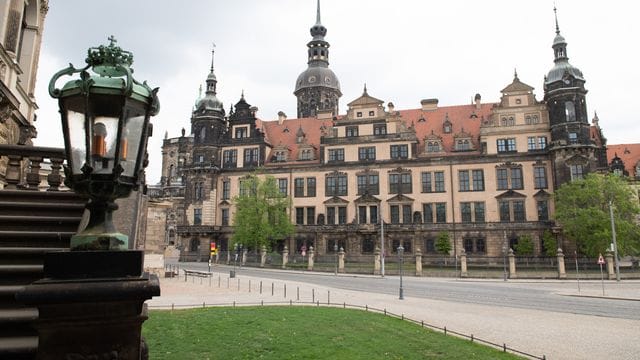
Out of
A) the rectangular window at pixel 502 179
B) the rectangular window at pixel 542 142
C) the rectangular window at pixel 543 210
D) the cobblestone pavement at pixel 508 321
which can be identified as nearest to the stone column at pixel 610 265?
the rectangular window at pixel 543 210

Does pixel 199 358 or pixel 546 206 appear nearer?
pixel 199 358

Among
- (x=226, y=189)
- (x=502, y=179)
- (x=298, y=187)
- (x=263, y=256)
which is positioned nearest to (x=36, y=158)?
(x=263, y=256)

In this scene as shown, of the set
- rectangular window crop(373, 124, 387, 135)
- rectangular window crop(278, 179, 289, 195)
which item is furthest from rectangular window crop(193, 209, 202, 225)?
rectangular window crop(373, 124, 387, 135)

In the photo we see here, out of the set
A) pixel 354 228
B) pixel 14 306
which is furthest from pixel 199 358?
pixel 354 228

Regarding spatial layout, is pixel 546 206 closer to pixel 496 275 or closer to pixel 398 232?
pixel 496 275

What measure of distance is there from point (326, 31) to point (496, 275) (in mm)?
56263

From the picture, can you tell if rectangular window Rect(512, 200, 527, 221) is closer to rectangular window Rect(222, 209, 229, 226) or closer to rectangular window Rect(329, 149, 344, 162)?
rectangular window Rect(329, 149, 344, 162)

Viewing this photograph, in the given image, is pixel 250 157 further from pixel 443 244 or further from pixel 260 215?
pixel 443 244

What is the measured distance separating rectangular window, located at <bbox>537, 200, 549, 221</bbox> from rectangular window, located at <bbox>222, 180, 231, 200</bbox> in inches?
1367

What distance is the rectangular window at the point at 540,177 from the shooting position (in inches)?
1805

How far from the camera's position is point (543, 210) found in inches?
1791

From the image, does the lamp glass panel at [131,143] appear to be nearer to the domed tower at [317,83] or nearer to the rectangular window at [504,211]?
the rectangular window at [504,211]

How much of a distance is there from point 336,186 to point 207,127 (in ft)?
60.6

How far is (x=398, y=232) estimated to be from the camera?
48188mm
